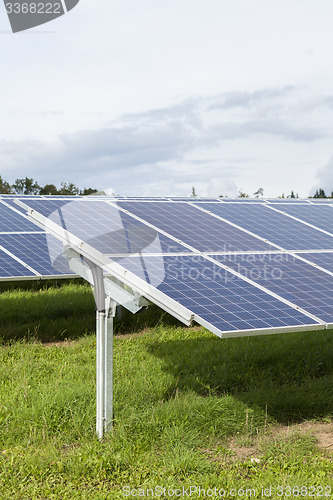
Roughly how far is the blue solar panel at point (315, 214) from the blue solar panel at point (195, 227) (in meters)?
2.62

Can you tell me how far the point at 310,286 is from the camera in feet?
27.1

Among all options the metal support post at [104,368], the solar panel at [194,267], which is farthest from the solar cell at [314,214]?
the metal support post at [104,368]

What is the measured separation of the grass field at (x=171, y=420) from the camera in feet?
22.4

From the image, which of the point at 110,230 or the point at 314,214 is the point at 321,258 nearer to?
the point at 110,230

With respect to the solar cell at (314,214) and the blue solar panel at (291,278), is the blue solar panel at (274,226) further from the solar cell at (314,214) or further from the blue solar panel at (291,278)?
the blue solar panel at (291,278)

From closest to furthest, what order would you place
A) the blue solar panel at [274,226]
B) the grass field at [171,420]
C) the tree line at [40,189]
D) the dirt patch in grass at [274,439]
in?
the grass field at [171,420]
the dirt patch in grass at [274,439]
the blue solar panel at [274,226]
the tree line at [40,189]

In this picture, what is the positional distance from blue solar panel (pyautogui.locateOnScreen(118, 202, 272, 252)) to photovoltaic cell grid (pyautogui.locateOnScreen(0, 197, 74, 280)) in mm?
2214

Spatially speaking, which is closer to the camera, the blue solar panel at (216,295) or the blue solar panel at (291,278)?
the blue solar panel at (216,295)

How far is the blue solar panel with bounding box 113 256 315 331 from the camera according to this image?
22.5ft

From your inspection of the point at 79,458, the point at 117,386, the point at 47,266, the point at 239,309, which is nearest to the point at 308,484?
the point at 239,309

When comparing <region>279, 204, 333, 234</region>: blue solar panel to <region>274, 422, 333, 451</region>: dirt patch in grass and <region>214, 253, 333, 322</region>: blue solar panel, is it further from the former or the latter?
<region>274, 422, 333, 451</region>: dirt patch in grass

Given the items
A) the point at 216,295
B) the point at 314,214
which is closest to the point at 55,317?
the point at 314,214

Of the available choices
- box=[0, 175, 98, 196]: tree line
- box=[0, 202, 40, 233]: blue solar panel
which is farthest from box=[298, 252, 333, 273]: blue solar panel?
box=[0, 175, 98, 196]: tree line

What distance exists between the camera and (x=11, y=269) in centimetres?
1407
